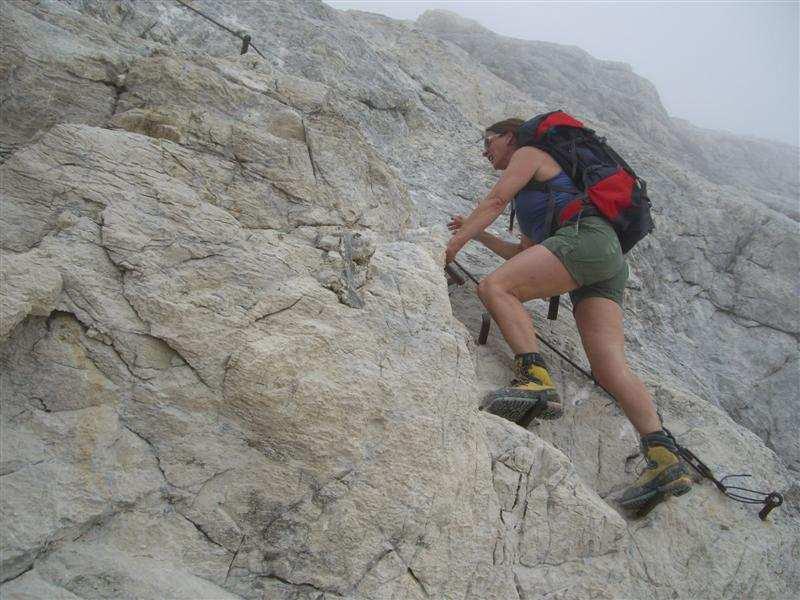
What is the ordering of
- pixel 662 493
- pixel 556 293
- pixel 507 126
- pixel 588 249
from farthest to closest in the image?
pixel 507 126
pixel 556 293
pixel 588 249
pixel 662 493

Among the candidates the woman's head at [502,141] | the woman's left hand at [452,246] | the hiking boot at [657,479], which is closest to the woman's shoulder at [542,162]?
the woman's head at [502,141]

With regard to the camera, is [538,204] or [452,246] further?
[538,204]

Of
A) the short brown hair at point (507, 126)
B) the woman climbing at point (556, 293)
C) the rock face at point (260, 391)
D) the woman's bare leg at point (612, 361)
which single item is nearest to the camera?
the rock face at point (260, 391)

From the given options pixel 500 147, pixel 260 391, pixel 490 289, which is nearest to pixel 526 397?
pixel 490 289

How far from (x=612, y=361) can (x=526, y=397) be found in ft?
3.28

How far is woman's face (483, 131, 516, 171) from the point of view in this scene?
579cm

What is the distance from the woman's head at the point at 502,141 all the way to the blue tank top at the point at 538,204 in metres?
0.51

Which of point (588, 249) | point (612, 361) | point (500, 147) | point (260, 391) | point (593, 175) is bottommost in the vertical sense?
point (260, 391)

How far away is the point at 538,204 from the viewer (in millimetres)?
5371

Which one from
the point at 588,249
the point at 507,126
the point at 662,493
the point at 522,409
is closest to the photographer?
the point at 662,493

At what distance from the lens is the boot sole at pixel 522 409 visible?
4.39m

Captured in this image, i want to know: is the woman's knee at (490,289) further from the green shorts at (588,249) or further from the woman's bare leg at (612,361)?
the woman's bare leg at (612,361)

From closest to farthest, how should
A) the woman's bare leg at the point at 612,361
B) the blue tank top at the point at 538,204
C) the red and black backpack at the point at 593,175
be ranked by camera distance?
the woman's bare leg at the point at 612,361 < the red and black backpack at the point at 593,175 < the blue tank top at the point at 538,204

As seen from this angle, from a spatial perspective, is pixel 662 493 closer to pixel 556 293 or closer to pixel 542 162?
pixel 556 293
